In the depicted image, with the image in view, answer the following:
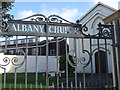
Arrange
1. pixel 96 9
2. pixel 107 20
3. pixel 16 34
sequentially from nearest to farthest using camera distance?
1. pixel 16 34
2. pixel 107 20
3. pixel 96 9

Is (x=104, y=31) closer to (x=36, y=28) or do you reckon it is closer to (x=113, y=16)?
(x=113, y=16)

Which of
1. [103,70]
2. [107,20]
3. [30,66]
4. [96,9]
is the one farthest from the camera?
[30,66]

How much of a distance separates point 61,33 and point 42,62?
12.8 meters

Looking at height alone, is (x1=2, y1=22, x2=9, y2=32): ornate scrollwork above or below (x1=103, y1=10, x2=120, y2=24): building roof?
below

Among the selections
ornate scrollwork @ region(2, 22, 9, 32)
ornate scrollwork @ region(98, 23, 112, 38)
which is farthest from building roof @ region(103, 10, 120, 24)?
ornate scrollwork @ region(2, 22, 9, 32)

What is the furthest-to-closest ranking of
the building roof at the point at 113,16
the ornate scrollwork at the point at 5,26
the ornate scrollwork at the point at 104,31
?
the ornate scrollwork at the point at 104,31 < the building roof at the point at 113,16 < the ornate scrollwork at the point at 5,26

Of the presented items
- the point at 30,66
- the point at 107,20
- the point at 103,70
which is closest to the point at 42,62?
the point at 30,66

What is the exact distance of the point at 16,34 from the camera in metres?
3.59

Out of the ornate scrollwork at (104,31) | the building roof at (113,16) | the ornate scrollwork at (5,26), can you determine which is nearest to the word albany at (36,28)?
the ornate scrollwork at (5,26)

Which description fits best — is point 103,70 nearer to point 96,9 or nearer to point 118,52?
point 96,9

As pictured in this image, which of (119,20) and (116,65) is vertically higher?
(119,20)

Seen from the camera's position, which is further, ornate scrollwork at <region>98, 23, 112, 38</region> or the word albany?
ornate scrollwork at <region>98, 23, 112, 38</region>

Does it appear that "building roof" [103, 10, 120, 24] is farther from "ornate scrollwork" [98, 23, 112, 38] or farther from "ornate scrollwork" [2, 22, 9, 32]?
"ornate scrollwork" [2, 22, 9, 32]

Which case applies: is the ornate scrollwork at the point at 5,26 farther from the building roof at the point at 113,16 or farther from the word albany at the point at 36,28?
the building roof at the point at 113,16
